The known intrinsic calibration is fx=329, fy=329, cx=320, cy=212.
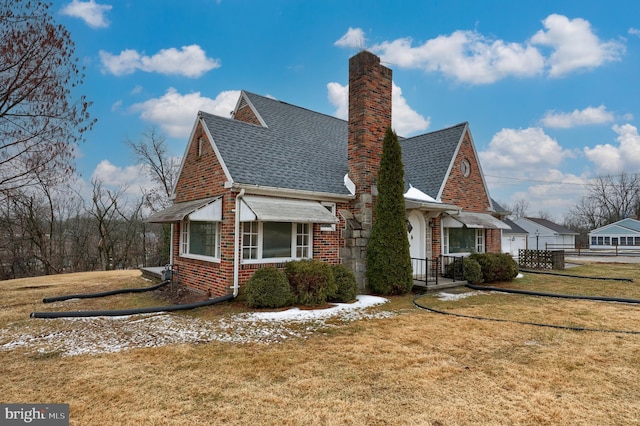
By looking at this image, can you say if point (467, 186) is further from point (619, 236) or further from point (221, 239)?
point (619, 236)

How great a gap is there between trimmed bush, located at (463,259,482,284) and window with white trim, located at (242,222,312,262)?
5.86 metres

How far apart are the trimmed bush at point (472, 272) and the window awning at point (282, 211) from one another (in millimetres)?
5622

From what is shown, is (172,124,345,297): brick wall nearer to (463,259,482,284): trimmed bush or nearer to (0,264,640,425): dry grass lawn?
(0,264,640,425): dry grass lawn

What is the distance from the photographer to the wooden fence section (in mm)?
17125

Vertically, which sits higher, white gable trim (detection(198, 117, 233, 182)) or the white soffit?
white gable trim (detection(198, 117, 233, 182))

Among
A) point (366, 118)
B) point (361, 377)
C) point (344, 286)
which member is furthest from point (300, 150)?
point (361, 377)

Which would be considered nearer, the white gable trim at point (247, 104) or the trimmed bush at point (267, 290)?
the trimmed bush at point (267, 290)

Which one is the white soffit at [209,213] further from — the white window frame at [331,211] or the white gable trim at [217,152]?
the white window frame at [331,211]

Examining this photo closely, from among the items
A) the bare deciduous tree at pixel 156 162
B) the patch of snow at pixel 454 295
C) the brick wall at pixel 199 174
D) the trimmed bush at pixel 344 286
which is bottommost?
the patch of snow at pixel 454 295

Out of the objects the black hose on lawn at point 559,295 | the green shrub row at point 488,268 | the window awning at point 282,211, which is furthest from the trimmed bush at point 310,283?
the green shrub row at point 488,268

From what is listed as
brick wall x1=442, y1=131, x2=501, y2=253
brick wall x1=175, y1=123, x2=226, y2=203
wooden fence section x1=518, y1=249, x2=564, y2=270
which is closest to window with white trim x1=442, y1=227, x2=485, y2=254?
brick wall x1=442, y1=131, x2=501, y2=253

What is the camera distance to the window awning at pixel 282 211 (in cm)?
812

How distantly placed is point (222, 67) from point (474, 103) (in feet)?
43.2

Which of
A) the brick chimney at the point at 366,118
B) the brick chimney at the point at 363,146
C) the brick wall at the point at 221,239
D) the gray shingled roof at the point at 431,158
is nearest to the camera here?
the brick wall at the point at 221,239
